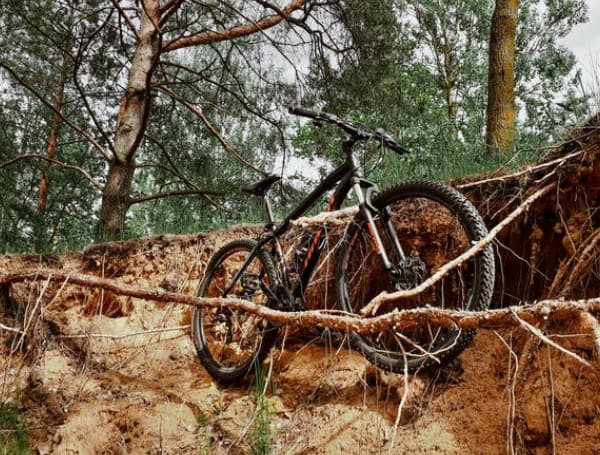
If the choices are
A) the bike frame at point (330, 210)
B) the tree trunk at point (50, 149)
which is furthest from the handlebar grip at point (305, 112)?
→ the tree trunk at point (50, 149)

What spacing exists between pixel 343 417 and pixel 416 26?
50.0ft

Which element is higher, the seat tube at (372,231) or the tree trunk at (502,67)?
the tree trunk at (502,67)

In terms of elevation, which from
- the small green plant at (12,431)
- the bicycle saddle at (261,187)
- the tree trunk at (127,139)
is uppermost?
the tree trunk at (127,139)

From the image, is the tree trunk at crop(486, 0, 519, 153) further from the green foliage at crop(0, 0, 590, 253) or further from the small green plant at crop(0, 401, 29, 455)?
the small green plant at crop(0, 401, 29, 455)

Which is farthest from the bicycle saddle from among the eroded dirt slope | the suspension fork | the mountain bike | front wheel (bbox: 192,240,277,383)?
the suspension fork

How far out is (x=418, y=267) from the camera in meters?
2.14

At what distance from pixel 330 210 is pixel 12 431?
216 cm

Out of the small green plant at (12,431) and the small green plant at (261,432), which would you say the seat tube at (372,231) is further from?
the small green plant at (12,431)

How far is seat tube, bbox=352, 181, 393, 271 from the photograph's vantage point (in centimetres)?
220

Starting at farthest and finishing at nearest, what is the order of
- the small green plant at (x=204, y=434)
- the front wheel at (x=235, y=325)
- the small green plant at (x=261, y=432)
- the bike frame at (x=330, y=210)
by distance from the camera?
1. the front wheel at (x=235, y=325)
2. the small green plant at (x=204, y=434)
3. the small green plant at (x=261, y=432)
4. the bike frame at (x=330, y=210)

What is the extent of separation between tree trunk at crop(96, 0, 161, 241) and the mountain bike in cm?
273

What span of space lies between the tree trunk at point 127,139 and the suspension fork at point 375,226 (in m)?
3.69

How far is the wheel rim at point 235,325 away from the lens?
10.3 ft

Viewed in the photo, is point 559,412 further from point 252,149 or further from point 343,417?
point 252,149
